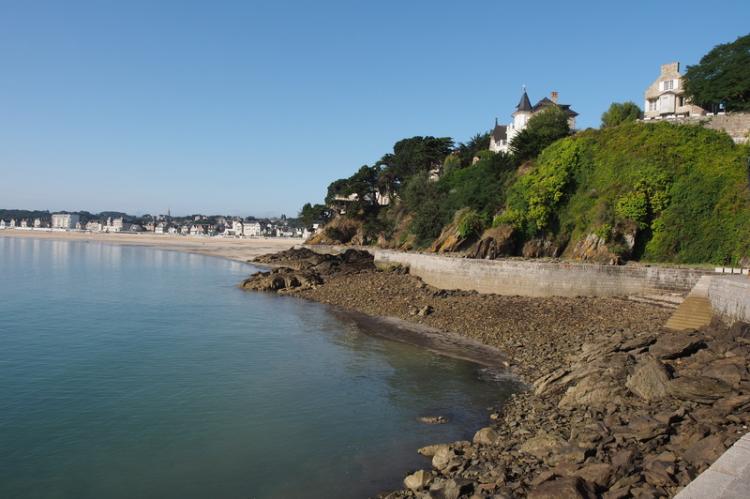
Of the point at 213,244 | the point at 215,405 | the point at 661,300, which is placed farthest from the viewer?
the point at 213,244

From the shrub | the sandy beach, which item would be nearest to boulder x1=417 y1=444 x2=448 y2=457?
the shrub

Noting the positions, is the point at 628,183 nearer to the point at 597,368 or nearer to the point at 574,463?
the point at 597,368

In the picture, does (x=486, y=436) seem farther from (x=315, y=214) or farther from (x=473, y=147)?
(x=315, y=214)

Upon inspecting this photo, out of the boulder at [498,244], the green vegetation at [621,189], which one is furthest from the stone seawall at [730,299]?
the boulder at [498,244]

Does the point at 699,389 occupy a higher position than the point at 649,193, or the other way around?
the point at 649,193

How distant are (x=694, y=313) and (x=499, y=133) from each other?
42.6 m

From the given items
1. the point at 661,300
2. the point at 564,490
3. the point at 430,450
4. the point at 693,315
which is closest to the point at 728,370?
the point at 564,490

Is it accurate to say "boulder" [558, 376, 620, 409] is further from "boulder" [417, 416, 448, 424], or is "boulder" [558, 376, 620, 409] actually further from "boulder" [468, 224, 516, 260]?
"boulder" [468, 224, 516, 260]

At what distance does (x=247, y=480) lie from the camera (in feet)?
33.1

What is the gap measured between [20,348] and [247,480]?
46.0ft

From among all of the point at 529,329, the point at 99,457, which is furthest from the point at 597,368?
the point at 99,457

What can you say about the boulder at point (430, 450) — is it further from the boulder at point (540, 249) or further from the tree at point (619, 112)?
the tree at point (619, 112)

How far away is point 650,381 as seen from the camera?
11.4 metres

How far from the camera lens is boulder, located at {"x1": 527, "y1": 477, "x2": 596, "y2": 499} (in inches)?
291
